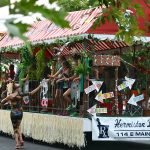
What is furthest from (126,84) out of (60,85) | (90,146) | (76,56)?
(90,146)

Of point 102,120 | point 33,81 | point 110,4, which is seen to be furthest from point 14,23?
point 33,81

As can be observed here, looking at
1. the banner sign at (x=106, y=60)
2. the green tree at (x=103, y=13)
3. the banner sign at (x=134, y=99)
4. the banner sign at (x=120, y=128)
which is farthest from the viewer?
the banner sign at (x=134, y=99)

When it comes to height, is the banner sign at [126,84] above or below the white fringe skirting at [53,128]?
above

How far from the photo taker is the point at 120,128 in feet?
38.2

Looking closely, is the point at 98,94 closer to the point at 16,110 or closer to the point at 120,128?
the point at 120,128

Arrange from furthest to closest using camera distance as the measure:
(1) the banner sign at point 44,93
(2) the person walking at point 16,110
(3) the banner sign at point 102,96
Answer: (1) the banner sign at point 44,93 < (2) the person walking at point 16,110 < (3) the banner sign at point 102,96

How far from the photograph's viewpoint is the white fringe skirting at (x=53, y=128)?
38.3 feet

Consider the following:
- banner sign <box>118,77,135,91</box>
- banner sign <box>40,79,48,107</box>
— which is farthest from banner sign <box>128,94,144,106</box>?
banner sign <box>40,79,48,107</box>

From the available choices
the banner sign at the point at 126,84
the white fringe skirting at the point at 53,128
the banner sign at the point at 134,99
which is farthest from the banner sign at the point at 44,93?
the banner sign at the point at 134,99

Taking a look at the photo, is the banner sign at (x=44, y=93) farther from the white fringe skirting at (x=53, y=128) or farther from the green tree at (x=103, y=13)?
the green tree at (x=103, y=13)

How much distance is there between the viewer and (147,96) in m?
12.9

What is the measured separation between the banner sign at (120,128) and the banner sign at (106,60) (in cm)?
145

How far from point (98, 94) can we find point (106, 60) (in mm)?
930

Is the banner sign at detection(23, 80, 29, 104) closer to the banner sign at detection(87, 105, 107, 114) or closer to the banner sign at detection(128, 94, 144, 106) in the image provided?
the banner sign at detection(87, 105, 107, 114)
